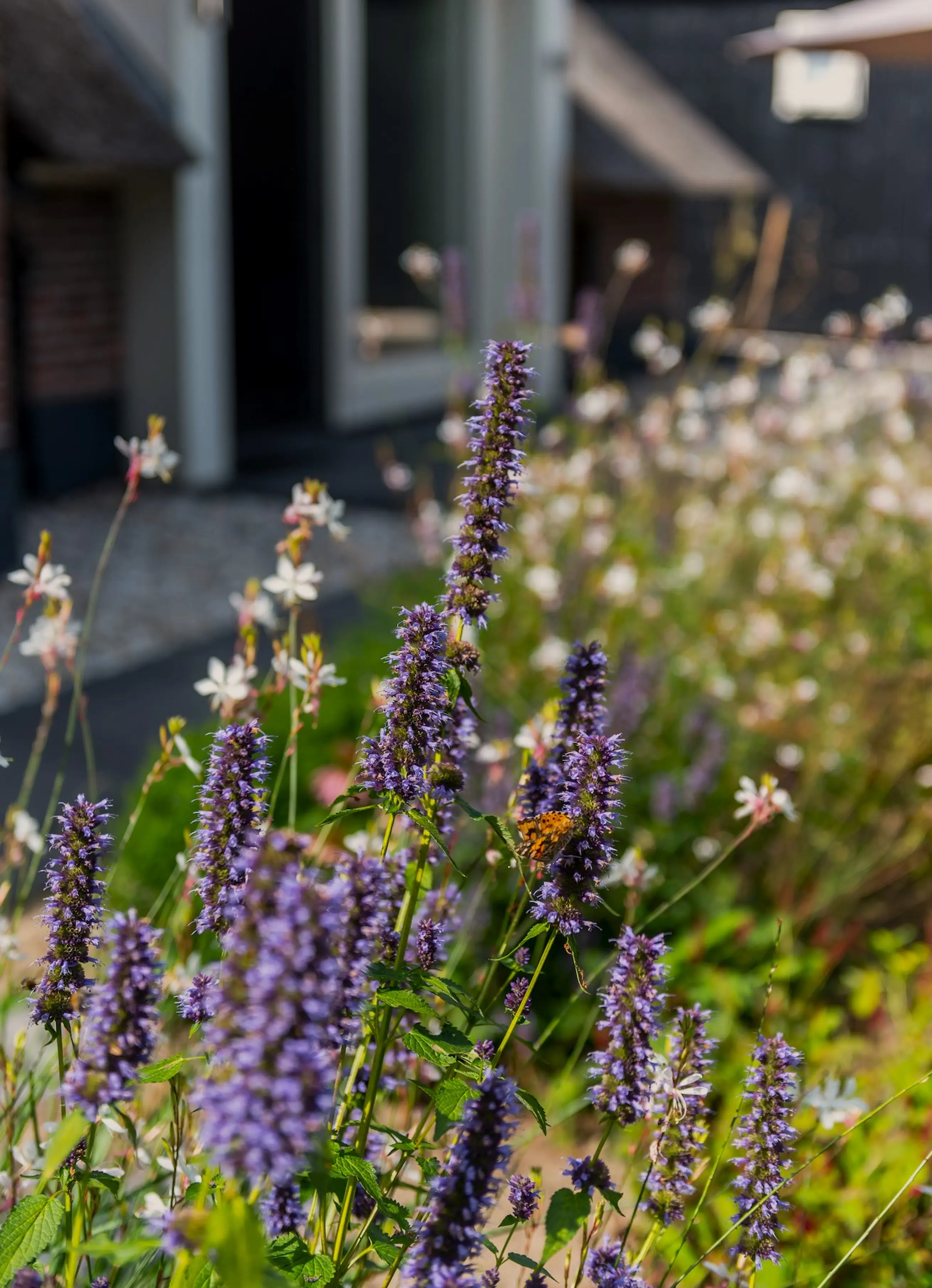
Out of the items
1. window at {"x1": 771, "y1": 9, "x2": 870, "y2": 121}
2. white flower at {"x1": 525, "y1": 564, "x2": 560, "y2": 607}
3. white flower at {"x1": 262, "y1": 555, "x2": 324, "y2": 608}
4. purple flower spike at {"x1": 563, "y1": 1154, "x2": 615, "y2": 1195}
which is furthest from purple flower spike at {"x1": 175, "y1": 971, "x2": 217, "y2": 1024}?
window at {"x1": 771, "y1": 9, "x2": 870, "y2": 121}

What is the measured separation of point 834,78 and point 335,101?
35.7 ft

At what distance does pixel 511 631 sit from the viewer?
4953 mm

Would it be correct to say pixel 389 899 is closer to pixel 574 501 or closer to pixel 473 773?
pixel 473 773

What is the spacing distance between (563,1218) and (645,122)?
52.1 feet

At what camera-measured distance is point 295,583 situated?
1.93m

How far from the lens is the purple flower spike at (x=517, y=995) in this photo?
4.74 feet

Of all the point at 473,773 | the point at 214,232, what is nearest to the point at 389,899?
the point at 473,773

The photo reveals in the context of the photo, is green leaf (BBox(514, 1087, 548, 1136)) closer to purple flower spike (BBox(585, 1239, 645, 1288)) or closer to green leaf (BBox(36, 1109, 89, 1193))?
purple flower spike (BBox(585, 1239, 645, 1288))

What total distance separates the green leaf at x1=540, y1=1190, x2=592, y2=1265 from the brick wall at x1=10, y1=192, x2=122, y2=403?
325 inches

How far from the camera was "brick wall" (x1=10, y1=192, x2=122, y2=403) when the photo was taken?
898 cm

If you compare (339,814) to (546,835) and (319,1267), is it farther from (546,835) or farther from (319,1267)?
(319,1267)

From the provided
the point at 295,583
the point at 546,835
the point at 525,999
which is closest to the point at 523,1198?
the point at 525,999

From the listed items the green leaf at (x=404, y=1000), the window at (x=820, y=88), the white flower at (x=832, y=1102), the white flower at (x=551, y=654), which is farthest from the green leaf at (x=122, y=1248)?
the window at (x=820, y=88)

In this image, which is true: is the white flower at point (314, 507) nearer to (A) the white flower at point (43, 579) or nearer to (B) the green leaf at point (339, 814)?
(A) the white flower at point (43, 579)
